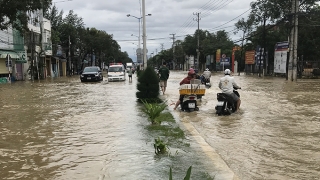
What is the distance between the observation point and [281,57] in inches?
1391

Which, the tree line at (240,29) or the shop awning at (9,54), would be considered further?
the shop awning at (9,54)

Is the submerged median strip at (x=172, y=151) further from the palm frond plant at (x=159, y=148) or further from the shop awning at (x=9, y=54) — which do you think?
the shop awning at (x=9, y=54)

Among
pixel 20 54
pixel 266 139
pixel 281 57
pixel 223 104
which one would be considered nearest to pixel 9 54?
pixel 20 54

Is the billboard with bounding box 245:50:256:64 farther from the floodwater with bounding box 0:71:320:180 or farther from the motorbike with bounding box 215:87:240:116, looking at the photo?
the motorbike with bounding box 215:87:240:116

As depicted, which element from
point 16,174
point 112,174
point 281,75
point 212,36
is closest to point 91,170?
point 112,174

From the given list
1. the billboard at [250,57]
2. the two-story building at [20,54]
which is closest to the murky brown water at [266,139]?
the two-story building at [20,54]

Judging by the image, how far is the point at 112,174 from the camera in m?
4.61

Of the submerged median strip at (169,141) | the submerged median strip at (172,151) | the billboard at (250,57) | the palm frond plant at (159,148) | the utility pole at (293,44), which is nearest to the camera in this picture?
the submerged median strip at (172,151)

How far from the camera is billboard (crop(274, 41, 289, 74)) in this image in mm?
34375

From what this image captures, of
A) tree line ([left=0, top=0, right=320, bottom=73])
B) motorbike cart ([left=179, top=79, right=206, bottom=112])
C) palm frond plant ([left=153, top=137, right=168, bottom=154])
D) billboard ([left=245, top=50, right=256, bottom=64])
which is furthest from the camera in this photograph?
billboard ([left=245, top=50, right=256, bottom=64])

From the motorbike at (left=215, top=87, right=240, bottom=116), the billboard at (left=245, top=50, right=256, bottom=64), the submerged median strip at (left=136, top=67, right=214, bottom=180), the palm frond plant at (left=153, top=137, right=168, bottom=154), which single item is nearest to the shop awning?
the submerged median strip at (left=136, top=67, right=214, bottom=180)

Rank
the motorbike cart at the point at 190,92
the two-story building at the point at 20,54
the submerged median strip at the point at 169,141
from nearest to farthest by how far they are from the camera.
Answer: the submerged median strip at the point at 169,141, the motorbike cart at the point at 190,92, the two-story building at the point at 20,54

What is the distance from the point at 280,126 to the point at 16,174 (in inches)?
241

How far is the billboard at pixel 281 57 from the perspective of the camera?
1353 inches
